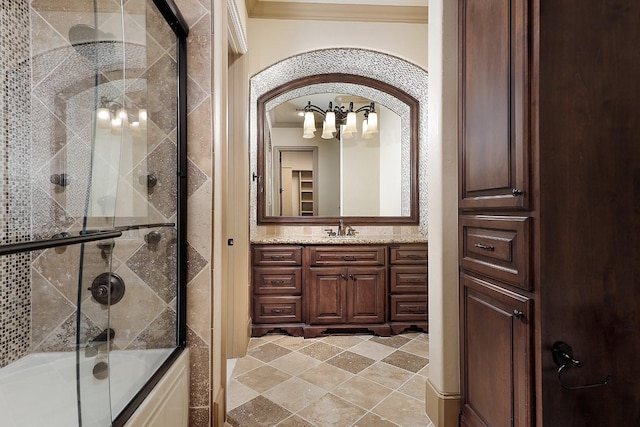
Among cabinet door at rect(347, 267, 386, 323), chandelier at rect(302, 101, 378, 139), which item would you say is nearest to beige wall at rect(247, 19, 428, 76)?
chandelier at rect(302, 101, 378, 139)

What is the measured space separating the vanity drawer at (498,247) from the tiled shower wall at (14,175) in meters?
1.87

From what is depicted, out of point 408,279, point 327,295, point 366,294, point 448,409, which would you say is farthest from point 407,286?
point 448,409

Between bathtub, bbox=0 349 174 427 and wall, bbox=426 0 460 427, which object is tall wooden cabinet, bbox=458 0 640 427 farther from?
bathtub, bbox=0 349 174 427

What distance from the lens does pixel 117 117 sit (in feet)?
3.82

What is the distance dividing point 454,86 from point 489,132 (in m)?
0.42

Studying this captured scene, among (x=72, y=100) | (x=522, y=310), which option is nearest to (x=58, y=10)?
(x=72, y=100)

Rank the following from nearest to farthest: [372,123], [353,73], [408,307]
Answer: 1. [408,307]
2. [353,73]
3. [372,123]

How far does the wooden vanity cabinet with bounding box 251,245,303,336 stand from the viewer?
2.74 metres

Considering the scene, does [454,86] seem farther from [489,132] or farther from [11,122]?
[11,122]

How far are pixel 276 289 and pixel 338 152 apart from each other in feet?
4.84

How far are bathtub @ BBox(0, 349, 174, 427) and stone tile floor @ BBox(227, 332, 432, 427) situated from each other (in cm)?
70

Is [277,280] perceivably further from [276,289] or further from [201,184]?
[201,184]

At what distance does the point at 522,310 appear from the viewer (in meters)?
1.08

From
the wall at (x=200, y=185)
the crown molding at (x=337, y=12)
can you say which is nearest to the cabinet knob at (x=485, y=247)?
the wall at (x=200, y=185)
